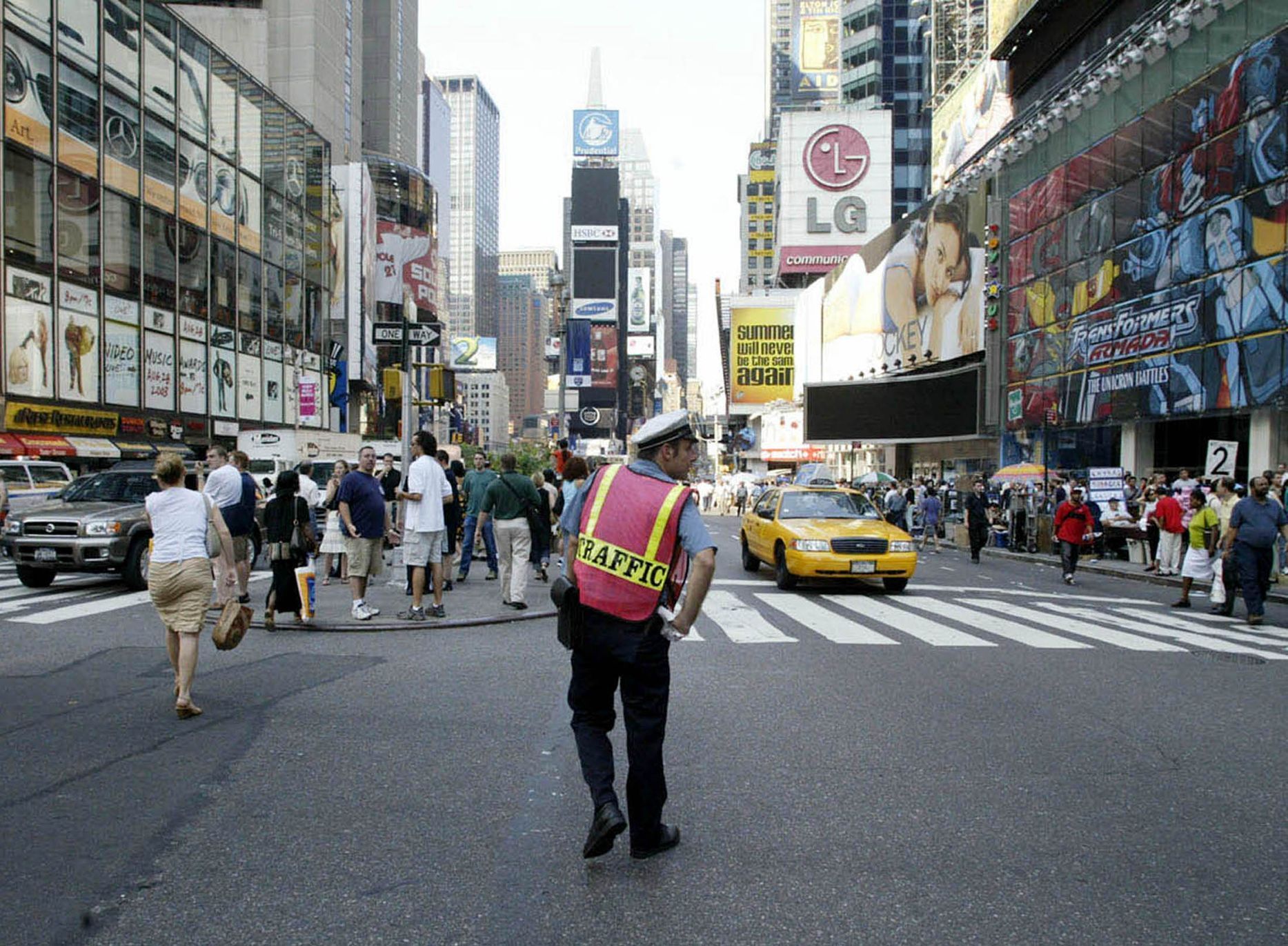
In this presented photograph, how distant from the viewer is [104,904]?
12.1ft

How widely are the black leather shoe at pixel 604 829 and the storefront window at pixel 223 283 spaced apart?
44.6 metres

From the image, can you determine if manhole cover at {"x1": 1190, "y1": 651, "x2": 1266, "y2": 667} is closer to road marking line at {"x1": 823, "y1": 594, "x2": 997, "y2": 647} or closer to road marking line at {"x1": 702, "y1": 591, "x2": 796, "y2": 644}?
road marking line at {"x1": 823, "y1": 594, "x2": 997, "y2": 647}

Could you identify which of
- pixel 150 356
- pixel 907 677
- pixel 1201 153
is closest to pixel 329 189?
pixel 150 356

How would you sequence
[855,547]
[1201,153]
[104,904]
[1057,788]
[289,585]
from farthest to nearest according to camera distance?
1. [1201,153]
2. [855,547]
3. [289,585]
4. [1057,788]
5. [104,904]

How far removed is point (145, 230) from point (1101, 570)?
114ft

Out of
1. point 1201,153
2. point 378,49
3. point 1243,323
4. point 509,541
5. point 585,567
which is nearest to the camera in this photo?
point 585,567

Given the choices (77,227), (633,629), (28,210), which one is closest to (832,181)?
(77,227)

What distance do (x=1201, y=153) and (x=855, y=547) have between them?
18040 millimetres

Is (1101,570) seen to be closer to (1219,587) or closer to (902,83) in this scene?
(1219,587)

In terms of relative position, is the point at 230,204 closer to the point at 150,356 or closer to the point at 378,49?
the point at 150,356

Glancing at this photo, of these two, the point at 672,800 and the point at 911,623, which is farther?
the point at 911,623

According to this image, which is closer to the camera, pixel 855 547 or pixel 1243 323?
pixel 855 547

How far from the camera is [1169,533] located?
61.8 ft

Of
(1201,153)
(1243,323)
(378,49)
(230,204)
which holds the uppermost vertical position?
(378,49)
